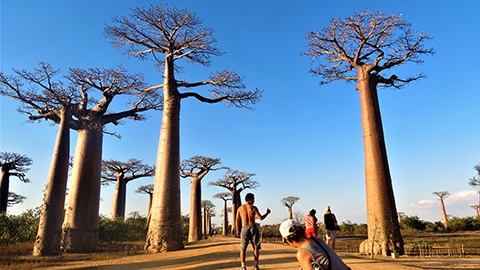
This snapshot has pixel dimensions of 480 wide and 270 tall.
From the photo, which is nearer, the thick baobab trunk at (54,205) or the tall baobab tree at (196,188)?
the thick baobab trunk at (54,205)

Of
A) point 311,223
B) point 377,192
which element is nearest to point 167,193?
point 311,223

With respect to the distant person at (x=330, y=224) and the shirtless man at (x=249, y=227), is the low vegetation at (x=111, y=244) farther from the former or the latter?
the shirtless man at (x=249, y=227)

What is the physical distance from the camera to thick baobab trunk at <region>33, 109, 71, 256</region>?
33.0 ft

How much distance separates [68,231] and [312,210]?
981 centimetres

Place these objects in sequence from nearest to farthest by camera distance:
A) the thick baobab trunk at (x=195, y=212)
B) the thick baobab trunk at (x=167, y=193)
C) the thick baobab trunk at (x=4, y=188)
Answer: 1. the thick baobab trunk at (x=167, y=193)
2. the thick baobab trunk at (x=195, y=212)
3. the thick baobab trunk at (x=4, y=188)

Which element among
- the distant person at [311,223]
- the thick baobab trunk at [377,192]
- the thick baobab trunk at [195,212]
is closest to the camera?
the distant person at [311,223]

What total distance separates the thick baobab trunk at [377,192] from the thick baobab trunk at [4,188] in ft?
75.2

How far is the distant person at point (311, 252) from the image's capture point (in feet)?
6.95

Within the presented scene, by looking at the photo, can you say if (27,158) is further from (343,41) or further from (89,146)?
(343,41)

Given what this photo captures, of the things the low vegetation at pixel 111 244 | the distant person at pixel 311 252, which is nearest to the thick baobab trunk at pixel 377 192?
the low vegetation at pixel 111 244

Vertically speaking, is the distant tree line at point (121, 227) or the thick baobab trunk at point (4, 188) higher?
the thick baobab trunk at point (4, 188)

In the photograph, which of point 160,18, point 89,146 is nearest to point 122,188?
point 89,146

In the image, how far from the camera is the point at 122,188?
2542cm

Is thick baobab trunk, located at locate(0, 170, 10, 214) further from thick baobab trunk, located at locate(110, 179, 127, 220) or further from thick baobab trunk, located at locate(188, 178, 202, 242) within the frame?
thick baobab trunk, located at locate(188, 178, 202, 242)
